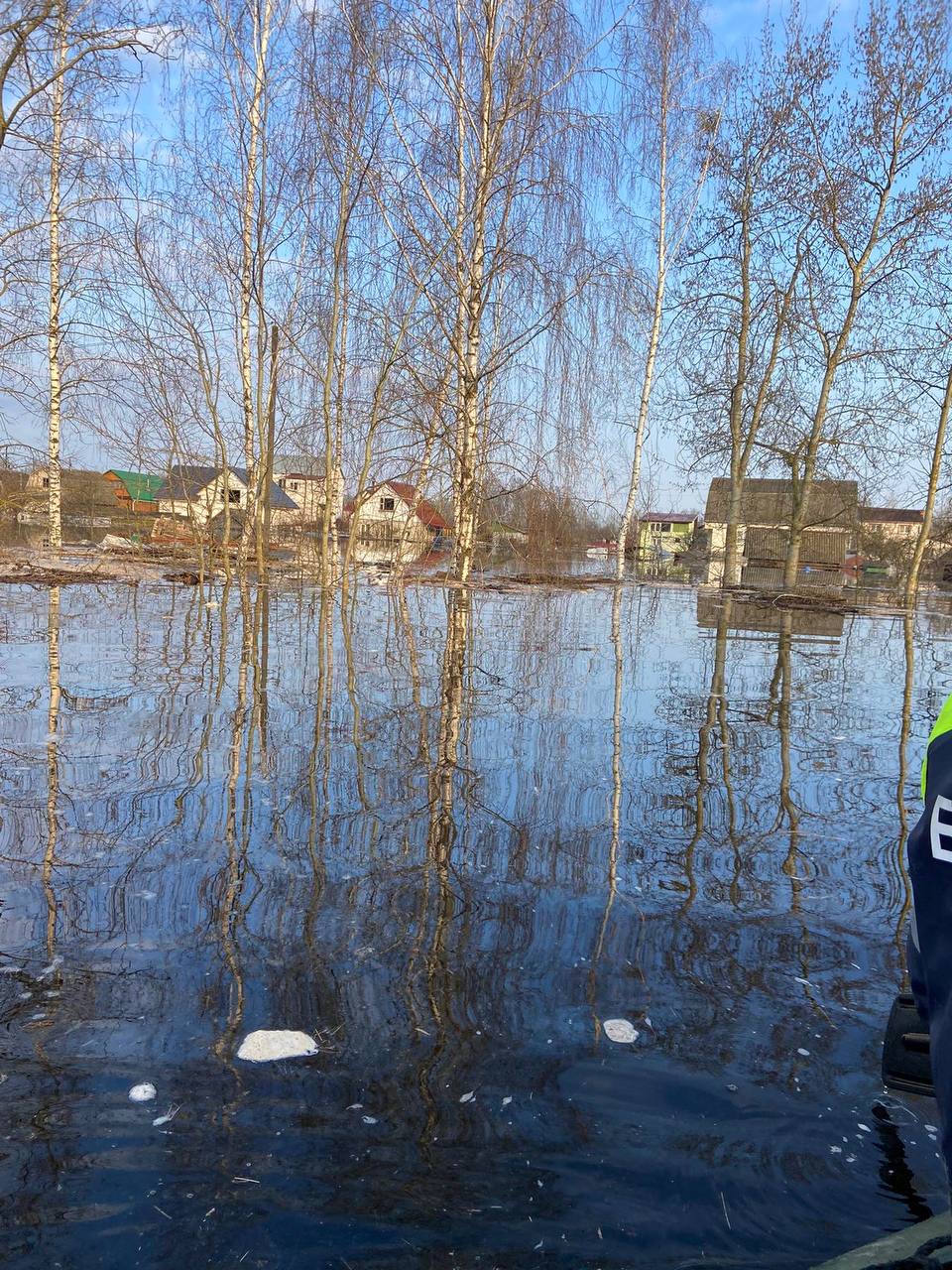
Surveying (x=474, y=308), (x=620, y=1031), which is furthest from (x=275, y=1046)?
(x=474, y=308)

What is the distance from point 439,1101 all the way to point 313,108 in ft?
47.6

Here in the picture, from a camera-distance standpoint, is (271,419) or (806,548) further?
(806,548)

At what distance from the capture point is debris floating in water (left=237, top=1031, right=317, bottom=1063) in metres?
2.31

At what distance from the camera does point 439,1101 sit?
86.4 inches

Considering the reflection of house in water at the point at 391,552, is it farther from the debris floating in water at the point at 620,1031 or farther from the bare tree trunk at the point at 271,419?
the debris floating in water at the point at 620,1031

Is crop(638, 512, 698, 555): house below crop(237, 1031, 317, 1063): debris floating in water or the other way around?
the other way around

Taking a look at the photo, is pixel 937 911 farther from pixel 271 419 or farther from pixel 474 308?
pixel 271 419

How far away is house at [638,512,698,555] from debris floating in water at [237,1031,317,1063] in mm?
55658

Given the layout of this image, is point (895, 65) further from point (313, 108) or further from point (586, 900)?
point (586, 900)

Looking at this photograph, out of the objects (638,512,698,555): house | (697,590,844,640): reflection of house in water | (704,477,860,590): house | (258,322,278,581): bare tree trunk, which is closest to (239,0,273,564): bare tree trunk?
(258,322,278,581): bare tree trunk

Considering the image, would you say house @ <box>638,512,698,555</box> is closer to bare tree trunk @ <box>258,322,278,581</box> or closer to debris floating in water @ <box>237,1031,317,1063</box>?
bare tree trunk @ <box>258,322,278,581</box>

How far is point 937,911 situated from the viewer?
3.95 feet

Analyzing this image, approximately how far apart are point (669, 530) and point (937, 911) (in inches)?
3961

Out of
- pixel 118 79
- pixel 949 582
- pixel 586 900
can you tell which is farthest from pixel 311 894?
pixel 949 582
